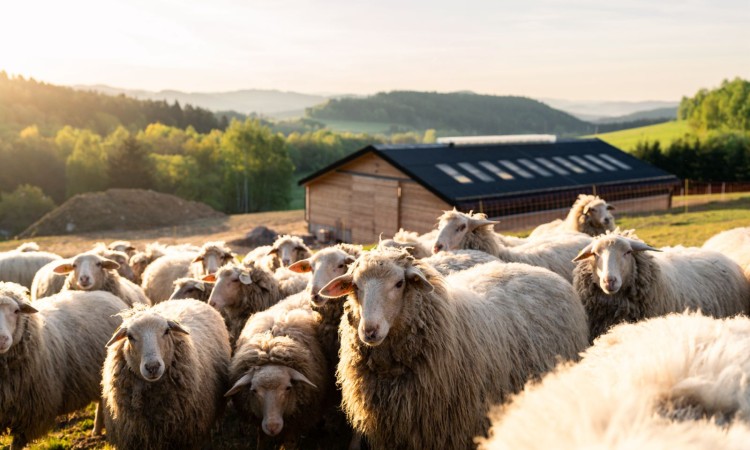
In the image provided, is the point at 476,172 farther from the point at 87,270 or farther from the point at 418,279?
the point at 418,279

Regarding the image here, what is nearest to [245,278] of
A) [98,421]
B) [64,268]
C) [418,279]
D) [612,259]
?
[98,421]

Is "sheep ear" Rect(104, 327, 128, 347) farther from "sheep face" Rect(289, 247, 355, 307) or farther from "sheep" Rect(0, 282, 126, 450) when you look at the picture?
"sheep face" Rect(289, 247, 355, 307)

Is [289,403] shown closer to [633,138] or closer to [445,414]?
[445,414]

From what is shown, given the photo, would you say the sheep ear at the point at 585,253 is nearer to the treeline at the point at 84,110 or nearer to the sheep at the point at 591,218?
the sheep at the point at 591,218

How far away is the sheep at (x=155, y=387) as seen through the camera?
596 centimetres

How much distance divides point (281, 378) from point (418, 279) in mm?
2043

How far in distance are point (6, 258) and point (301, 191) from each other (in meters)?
95.2

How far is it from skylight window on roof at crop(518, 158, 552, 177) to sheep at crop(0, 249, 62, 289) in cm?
2370

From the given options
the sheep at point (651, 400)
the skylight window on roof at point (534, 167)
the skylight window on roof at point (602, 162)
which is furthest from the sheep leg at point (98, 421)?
the skylight window on roof at point (602, 162)

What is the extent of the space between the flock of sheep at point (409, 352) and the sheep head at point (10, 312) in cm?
2

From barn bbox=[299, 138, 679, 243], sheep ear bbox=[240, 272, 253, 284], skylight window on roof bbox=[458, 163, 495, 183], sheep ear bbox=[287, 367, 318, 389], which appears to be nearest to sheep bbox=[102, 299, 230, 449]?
sheep ear bbox=[287, 367, 318, 389]

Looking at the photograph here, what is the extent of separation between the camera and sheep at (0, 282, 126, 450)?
21.7ft

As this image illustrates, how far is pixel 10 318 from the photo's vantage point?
21.5 feet

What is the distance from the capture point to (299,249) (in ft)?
32.5
